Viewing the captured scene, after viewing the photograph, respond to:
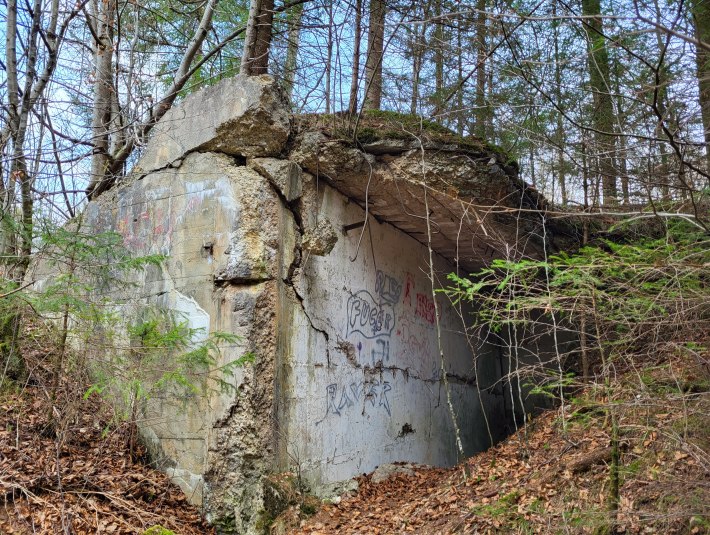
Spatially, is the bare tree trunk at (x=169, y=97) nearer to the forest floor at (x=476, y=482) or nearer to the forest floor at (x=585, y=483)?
the forest floor at (x=476, y=482)

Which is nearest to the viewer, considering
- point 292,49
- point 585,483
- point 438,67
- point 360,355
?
point 585,483

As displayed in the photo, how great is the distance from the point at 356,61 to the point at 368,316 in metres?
2.82

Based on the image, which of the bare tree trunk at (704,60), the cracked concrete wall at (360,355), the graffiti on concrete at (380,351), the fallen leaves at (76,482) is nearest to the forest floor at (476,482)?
the fallen leaves at (76,482)

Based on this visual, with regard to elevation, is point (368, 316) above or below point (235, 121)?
below

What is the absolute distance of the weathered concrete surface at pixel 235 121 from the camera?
5.70 meters

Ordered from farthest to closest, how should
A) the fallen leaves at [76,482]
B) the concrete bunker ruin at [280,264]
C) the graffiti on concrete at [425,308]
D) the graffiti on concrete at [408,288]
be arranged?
the graffiti on concrete at [425,308] < the graffiti on concrete at [408,288] < the concrete bunker ruin at [280,264] < the fallen leaves at [76,482]

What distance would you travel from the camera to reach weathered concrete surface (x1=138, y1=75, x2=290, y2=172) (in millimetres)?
5699

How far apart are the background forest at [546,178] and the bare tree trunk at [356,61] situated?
24mm

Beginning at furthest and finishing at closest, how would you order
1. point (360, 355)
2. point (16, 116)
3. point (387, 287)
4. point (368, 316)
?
point (387, 287) < point (368, 316) < point (360, 355) < point (16, 116)

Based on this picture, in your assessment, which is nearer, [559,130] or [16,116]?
[16,116]

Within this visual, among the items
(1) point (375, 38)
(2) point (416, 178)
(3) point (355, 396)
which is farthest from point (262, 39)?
(3) point (355, 396)

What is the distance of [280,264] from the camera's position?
18.7 feet

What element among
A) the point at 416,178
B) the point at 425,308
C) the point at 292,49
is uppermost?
the point at 292,49

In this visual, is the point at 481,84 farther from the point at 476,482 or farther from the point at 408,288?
the point at 476,482
